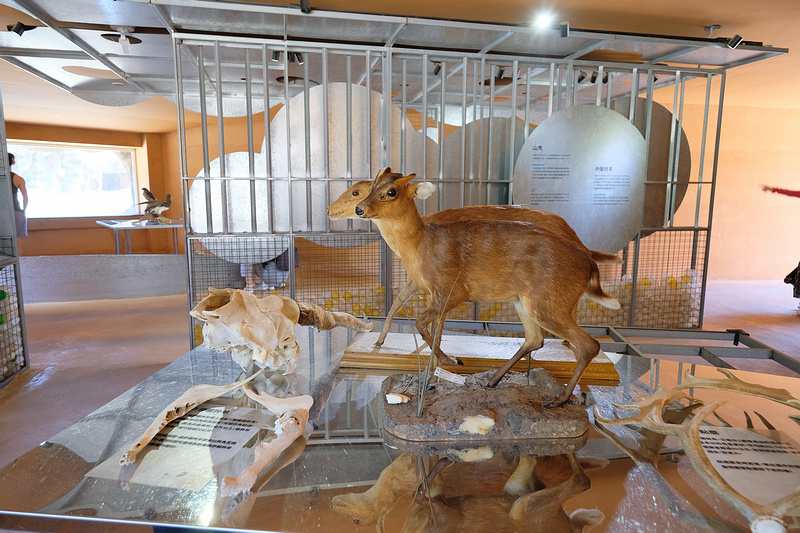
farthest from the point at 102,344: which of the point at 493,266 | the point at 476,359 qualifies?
the point at 493,266

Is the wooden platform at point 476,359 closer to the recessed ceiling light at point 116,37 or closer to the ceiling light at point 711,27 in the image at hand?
the recessed ceiling light at point 116,37

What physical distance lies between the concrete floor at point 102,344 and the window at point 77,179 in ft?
14.0

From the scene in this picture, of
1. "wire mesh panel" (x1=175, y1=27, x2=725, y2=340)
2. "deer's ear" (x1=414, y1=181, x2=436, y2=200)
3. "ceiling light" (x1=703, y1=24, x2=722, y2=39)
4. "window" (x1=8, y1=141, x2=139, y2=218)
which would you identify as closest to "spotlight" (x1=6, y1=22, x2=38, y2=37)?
"wire mesh panel" (x1=175, y1=27, x2=725, y2=340)

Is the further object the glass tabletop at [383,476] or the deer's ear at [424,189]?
the deer's ear at [424,189]

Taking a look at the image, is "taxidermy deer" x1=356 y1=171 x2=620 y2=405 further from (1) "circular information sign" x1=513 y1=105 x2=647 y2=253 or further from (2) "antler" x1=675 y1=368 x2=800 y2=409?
(1) "circular information sign" x1=513 y1=105 x2=647 y2=253

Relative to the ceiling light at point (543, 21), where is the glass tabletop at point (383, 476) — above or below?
below

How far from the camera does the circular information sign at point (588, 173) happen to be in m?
4.17

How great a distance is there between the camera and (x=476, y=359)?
1772 millimetres

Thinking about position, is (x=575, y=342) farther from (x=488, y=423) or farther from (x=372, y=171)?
(x=372, y=171)

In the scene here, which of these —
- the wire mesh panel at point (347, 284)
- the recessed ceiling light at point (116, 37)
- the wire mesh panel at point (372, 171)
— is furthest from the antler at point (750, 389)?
the recessed ceiling light at point (116, 37)

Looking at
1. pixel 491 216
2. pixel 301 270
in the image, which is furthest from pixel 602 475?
pixel 301 270

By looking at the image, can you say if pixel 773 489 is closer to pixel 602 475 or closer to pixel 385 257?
pixel 602 475

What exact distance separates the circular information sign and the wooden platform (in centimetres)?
251

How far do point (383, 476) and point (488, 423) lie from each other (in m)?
0.32
